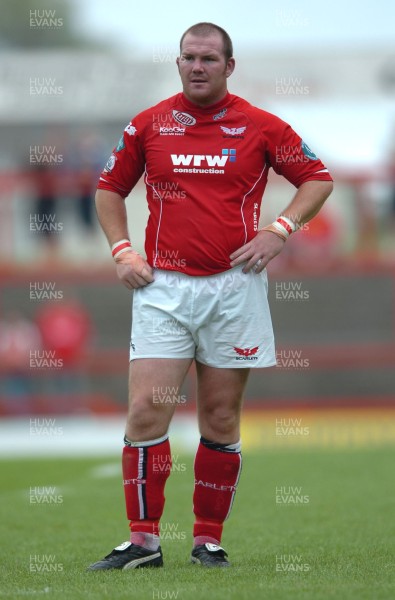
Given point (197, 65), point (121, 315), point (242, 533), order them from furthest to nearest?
point (121, 315), point (242, 533), point (197, 65)

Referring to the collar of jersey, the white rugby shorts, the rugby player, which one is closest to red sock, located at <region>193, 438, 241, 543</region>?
the rugby player

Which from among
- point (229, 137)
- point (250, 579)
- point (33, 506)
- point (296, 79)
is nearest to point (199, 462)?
point (250, 579)

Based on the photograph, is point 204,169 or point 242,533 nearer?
point 204,169

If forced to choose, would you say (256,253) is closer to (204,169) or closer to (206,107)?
(204,169)

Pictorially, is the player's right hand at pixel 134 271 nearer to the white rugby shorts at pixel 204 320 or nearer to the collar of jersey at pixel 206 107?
the white rugby shorts at pixel 204 320

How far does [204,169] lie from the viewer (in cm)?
540

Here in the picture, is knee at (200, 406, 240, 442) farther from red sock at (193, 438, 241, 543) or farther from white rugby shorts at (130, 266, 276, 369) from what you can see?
white rugby shorts at (130, 266, 276, 369)

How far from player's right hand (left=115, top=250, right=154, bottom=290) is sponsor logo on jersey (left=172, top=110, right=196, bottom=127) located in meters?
0.62

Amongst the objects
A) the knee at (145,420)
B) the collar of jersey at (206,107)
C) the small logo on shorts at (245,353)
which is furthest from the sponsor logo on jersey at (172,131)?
the knee at (145,420)

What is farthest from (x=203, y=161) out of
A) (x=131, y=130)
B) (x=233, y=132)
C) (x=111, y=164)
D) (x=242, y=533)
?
(x=242, y=533)

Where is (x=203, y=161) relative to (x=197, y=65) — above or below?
below

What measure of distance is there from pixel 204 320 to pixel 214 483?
30.6 inches

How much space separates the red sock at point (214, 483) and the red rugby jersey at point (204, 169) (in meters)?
0.84

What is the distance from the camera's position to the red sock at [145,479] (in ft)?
17.8
